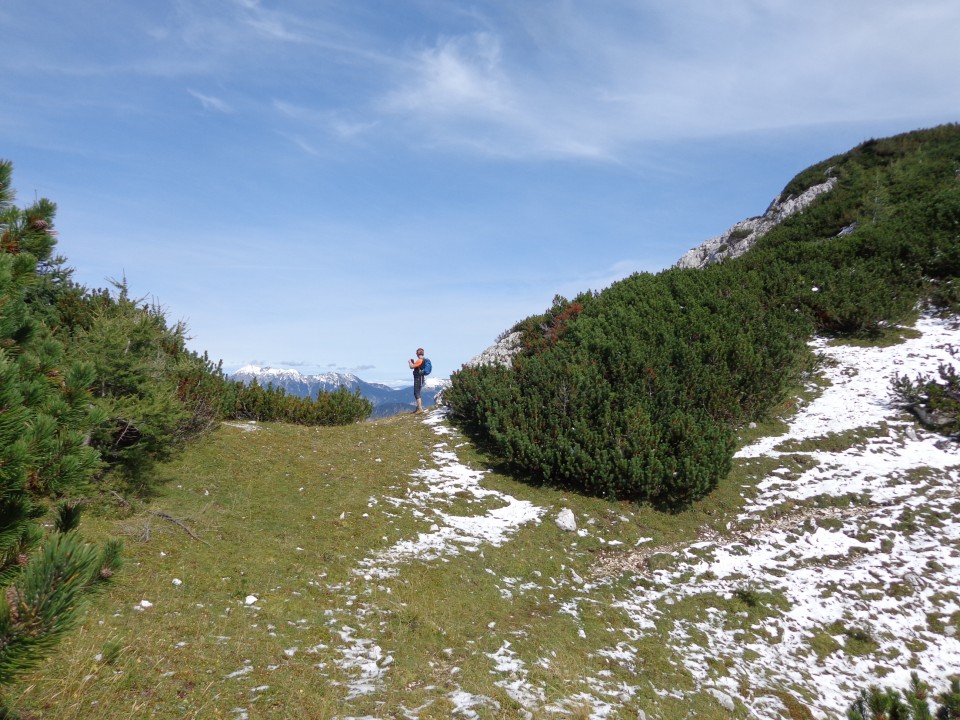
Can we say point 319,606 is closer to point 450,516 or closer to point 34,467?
point 450,516

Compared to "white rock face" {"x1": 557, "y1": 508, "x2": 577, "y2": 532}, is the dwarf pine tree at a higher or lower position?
higher

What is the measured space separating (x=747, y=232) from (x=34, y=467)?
3865 cm

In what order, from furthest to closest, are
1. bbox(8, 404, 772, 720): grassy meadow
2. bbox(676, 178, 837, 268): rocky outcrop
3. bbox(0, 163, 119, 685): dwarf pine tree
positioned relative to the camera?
bbox(676, 178, 837, 268): rocky outcrop → bbox(8, 404, 772, 720): grassy meadow → bbox(0, 163, 119, 685): dwarf pine tree

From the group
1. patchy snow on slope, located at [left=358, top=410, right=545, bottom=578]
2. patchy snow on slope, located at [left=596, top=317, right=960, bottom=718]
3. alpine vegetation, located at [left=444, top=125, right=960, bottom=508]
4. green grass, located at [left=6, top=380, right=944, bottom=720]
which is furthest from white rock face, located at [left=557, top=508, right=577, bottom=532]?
patchy snow on slope, located at [left=596, top=317, right=960, bottom=718]

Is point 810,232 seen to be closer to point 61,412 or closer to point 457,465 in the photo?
point 457,465

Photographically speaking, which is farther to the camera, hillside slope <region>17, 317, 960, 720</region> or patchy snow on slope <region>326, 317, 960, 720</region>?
patchy snow on slope <region>326, 317, 960, 720</region>

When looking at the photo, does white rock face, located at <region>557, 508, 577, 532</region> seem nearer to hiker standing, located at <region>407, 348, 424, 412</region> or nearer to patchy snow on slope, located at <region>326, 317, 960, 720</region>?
patchy snow on slope, located at <region>326, 317, 960, 720</region>

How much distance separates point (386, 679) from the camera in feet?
18.5

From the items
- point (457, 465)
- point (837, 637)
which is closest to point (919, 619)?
point (837, 637)

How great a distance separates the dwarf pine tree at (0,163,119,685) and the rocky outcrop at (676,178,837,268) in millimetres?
28205

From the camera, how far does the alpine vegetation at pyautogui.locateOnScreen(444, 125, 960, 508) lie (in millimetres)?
11289

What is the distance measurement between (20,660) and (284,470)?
9.00 metres

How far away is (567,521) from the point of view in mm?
10234

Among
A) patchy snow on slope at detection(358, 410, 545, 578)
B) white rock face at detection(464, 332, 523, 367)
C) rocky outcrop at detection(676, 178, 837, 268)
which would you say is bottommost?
patchy snow on slope at detection(358, 410, 545, 578)
